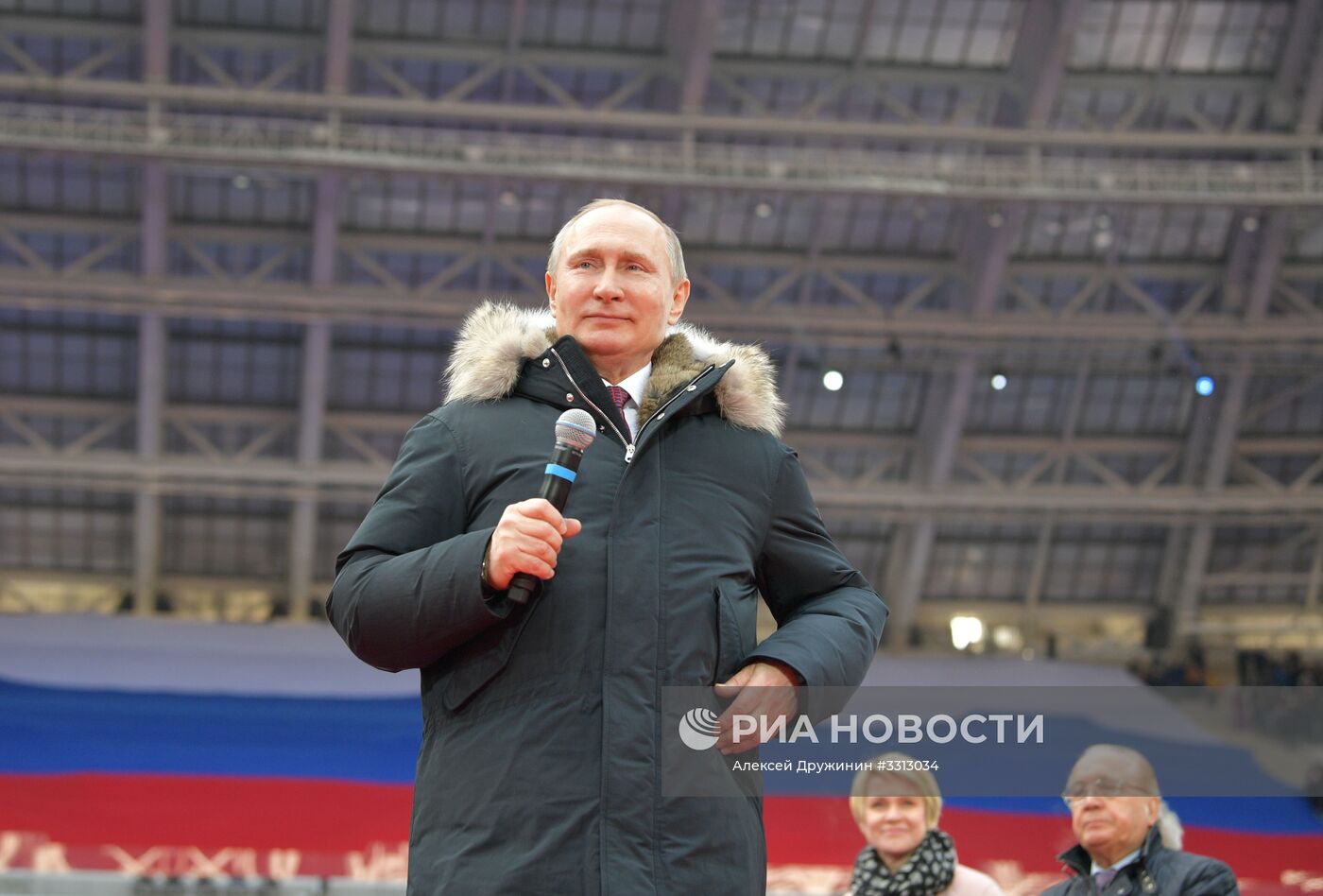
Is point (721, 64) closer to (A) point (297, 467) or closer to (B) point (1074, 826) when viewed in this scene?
(A) point (297, 467)

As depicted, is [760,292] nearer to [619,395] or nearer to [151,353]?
[151,353]

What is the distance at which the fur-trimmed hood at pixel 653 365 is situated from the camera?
243cm

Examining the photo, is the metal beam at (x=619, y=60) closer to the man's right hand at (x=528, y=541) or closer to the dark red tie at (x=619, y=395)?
the dark red tie at (x=619, y=395)

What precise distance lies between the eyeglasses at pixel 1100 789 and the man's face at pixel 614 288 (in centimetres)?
212

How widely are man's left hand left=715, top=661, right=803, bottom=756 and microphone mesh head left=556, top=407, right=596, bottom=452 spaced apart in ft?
1.51

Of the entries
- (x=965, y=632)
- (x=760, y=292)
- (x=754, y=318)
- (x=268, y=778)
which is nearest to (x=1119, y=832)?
(x=268, y=778)

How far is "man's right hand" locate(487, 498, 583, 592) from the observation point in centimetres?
203

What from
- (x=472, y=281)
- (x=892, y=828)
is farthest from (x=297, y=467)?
(x=892, y=828)

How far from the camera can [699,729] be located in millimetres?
2176

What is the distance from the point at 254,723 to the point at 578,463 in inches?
609

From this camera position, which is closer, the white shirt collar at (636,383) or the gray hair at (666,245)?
the white shirt collar at (636,383)

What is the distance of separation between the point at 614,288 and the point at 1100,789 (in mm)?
2316

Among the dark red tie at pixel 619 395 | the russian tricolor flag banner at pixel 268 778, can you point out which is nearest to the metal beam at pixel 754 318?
the russian tricolor flag banner at pixel 268 778

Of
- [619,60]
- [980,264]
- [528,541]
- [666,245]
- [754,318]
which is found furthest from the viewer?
[980,264]
